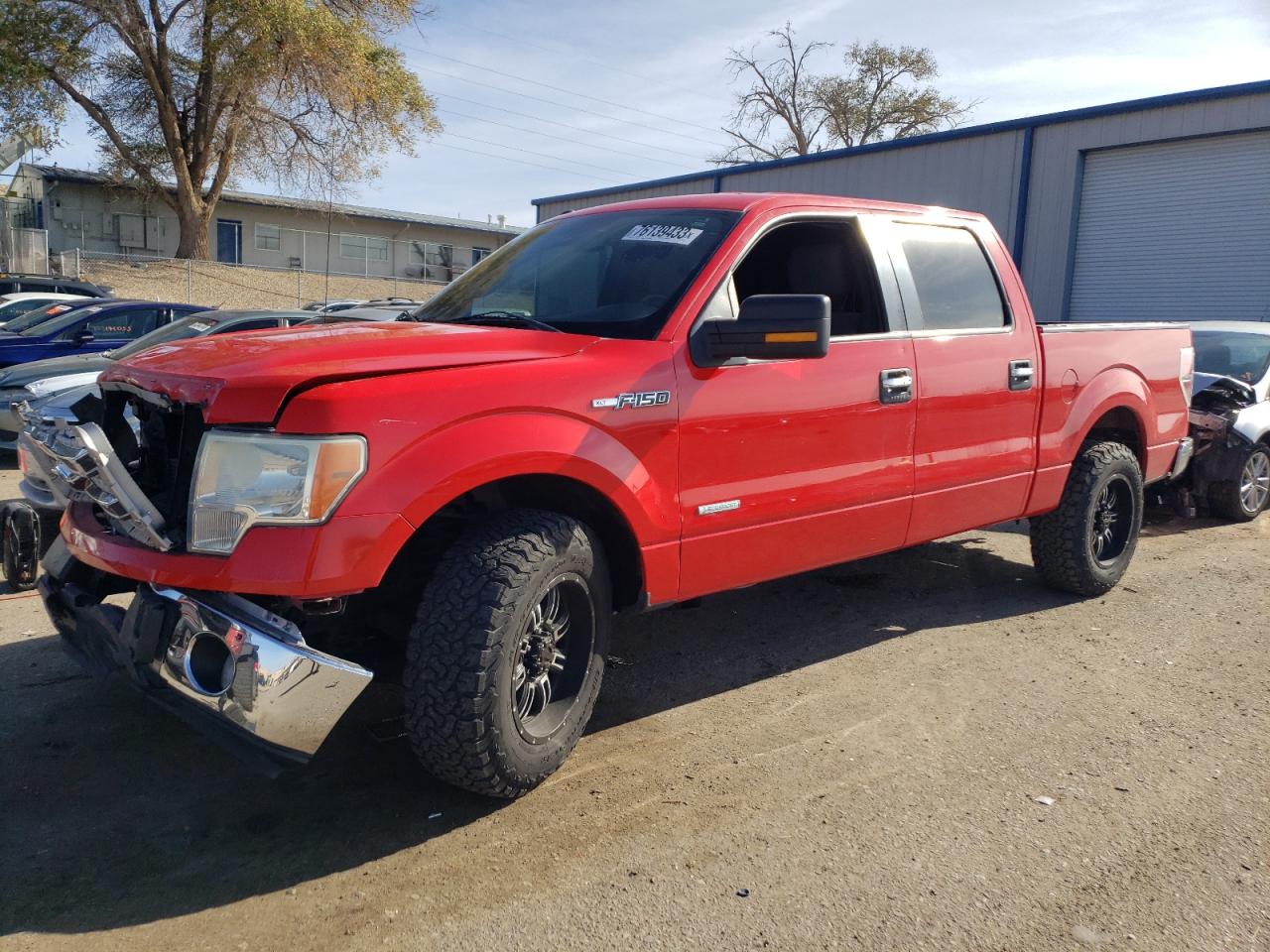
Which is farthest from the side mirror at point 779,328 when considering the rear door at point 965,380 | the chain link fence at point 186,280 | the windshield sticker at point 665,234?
the chain link fence at point 186,280

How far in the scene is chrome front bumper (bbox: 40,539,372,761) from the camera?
2678 millimetres

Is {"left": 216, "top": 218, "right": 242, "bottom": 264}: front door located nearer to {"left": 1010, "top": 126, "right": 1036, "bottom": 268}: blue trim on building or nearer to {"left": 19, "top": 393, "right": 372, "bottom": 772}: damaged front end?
{"left": 1010, "top": 126, "right": 1036, "bottom": 268}: blue trim on building

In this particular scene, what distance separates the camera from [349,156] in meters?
31.3

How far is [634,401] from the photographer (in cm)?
342

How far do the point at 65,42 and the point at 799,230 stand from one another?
30.5 metres

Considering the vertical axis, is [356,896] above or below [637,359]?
below

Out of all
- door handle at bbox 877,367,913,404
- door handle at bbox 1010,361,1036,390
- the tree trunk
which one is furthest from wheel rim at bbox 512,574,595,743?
the tree trunk

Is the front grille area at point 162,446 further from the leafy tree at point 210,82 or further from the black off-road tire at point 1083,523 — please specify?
the leafy tree at point 210,82

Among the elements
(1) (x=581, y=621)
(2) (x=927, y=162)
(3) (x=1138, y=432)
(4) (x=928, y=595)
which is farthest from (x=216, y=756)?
(2) (x=927, y=162)

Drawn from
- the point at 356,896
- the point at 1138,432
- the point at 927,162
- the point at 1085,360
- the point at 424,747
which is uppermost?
the point at 927,162

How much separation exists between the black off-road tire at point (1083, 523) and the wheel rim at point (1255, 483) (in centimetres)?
304

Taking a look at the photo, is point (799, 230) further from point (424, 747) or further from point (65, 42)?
point (65, 42)

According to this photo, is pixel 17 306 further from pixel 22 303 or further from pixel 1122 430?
pixel 1122 430

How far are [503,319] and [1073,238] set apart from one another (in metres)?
15.4
